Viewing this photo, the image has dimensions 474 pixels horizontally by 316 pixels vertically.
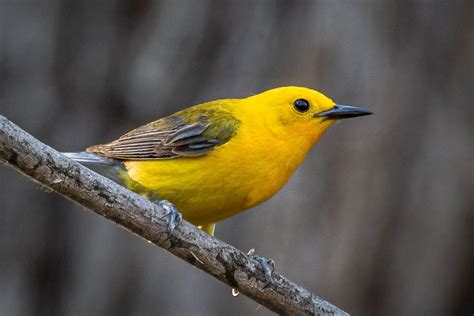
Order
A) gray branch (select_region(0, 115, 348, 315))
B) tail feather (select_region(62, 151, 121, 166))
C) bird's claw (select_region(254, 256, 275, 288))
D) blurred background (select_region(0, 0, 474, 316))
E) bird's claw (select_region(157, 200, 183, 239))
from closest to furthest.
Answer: gray branch (select_region(0, 115, 348, 315))
bird's claw (select_region(157, 200, 183, 239))
bird's claw (select_region(254, 256, 275, 288))
tail feather (select_region(62, 151, 121, 166))
blurred background (select_region(0, 0, 474, 316))

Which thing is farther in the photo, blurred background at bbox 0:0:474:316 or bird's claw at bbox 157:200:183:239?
blurred background at bbox 0:0:474:316

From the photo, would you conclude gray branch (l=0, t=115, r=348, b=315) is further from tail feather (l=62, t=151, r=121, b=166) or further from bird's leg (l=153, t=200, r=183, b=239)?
tail feather (l=62, t=151, r=121, b=166)

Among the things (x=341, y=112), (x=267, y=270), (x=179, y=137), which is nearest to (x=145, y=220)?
(x=267, y=270)

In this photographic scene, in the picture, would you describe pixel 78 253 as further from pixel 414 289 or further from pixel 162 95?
pixel 414 289

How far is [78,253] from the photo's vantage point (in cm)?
645

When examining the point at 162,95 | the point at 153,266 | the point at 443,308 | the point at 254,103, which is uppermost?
the point at 162,95

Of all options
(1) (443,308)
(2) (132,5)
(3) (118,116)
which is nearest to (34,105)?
(3) (118,116)

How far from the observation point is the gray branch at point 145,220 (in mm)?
3863

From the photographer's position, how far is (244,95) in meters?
6.44

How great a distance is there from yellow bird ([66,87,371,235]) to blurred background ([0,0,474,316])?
790 millimetres

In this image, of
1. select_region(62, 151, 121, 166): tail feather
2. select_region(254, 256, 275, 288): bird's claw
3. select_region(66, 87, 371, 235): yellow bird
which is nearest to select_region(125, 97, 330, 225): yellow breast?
select_region(66, 87, 371, 235): yellow bird

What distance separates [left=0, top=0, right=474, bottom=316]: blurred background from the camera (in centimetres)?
636

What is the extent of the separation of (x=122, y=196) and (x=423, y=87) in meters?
3.25

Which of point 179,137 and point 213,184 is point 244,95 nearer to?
point 179,137
